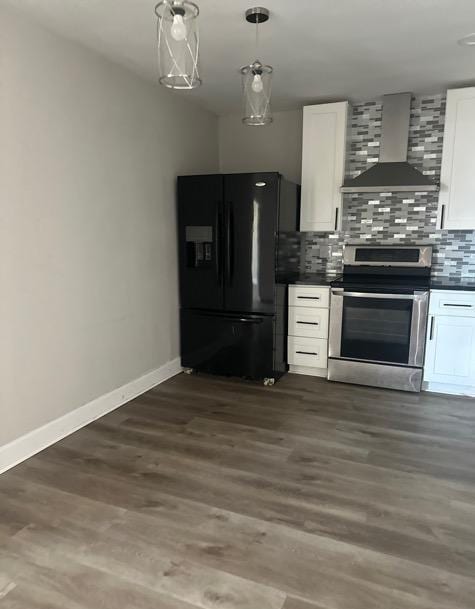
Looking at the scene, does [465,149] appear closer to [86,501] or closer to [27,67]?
[27,67]

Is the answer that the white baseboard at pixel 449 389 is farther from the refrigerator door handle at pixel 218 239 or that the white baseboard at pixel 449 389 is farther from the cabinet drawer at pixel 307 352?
the refrigerator door handle at pixel 218 239

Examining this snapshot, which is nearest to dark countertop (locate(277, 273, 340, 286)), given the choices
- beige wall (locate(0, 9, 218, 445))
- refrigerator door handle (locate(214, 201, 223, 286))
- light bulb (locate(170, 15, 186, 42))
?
refrigerator door handle (locate(214, 201, 223, 286))

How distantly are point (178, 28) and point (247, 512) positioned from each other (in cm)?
209

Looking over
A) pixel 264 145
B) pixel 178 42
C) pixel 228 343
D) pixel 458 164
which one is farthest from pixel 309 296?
pixel 178 42

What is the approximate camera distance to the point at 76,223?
2.86m

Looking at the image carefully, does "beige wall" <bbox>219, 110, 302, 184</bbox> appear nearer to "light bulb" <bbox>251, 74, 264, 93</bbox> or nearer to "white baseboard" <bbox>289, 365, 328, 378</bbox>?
"white baseboard" <bbox>289, 365, 328, 378</bbox>

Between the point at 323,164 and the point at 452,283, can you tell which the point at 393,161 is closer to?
the point at 323,164

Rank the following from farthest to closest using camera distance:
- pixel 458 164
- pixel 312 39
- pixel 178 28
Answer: pixel 458 164
pixel 312 39
pixel 178 28

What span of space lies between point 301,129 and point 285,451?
309 cm

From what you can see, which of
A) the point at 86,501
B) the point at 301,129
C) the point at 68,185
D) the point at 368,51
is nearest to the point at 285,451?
the point at 86,501

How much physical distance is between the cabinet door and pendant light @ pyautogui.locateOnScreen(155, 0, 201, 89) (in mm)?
2698

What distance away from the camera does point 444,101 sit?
12.5ft

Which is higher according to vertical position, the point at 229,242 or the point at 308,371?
the point at 229,242

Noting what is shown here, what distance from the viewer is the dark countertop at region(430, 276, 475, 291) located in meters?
3.51
